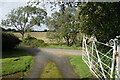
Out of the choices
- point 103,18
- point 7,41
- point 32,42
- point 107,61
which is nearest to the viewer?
point 107,61

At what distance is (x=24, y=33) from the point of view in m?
12.5

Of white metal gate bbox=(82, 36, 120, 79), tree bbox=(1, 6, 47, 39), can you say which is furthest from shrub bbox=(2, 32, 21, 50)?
white metal gate bbox=(82, 36, 120, 79)

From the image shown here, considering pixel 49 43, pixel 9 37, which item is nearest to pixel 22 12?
pixel 49 43

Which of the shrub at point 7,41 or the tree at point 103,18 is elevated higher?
the tree at point 103,18

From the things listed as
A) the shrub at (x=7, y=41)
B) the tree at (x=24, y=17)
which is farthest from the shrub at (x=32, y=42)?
the shrub at (x=7, y=41)

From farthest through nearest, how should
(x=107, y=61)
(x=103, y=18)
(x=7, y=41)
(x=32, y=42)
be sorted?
(x=32, y=42) < (x=7, y=41) < (x=103, y=18) < (x=107, y=61)

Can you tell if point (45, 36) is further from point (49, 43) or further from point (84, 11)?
point (84, 11)

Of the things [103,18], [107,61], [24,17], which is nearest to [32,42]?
[24,17]

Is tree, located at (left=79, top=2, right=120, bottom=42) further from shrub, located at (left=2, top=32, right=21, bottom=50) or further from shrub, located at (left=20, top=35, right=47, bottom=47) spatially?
shrub, located at (left=20, top=35, right=47, bottom=47)

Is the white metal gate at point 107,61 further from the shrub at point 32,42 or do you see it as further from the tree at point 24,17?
the tree at point 24,17

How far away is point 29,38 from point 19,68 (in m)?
8.18

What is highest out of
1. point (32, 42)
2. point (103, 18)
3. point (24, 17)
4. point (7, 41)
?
point (24, 17)

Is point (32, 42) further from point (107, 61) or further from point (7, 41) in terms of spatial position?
point (107, 61)

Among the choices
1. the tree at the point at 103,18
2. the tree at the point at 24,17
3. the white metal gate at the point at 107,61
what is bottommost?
the white metal gate at the point at 107,61
